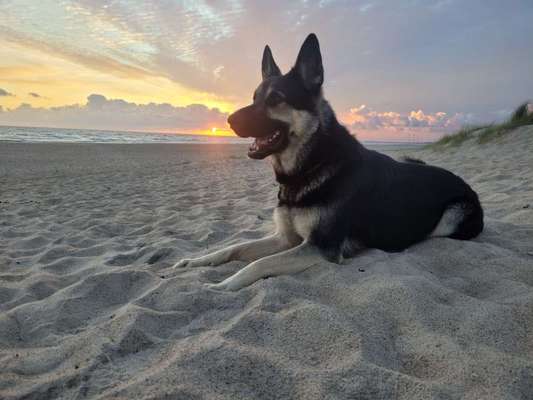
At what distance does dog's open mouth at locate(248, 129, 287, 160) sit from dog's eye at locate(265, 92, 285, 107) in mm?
273

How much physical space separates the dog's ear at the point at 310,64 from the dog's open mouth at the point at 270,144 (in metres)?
0.55

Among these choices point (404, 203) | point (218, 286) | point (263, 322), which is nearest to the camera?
point (263, 322)

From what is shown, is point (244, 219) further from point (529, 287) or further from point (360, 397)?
point (360, 397)

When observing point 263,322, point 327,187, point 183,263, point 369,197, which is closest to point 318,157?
point 327,187

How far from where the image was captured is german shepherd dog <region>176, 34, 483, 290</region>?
129 inches

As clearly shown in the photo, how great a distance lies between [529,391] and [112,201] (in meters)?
6.71

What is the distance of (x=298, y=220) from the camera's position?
329 cm

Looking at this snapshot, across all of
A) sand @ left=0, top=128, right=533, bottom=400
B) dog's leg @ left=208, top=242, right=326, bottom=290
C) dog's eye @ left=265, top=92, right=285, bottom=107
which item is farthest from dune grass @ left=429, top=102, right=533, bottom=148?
dog's leg @ left=208, top=242, right=326, bottom=290

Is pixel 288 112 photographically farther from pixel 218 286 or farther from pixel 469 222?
pixel 469 222

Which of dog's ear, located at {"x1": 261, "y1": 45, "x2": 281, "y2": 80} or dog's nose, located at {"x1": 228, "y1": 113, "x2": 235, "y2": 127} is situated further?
dog's ear, located at {"x1": 261, "y1": 45, "x2": 281, "y2": 80}

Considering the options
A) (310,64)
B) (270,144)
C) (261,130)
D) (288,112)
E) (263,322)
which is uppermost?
(310,64)

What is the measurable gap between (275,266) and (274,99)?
1649 mm

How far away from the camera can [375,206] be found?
3414mm

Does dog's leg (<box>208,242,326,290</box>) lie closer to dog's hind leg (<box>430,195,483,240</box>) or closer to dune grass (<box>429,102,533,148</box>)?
dog's hind leg (<box>430,195,483,240</box>)
